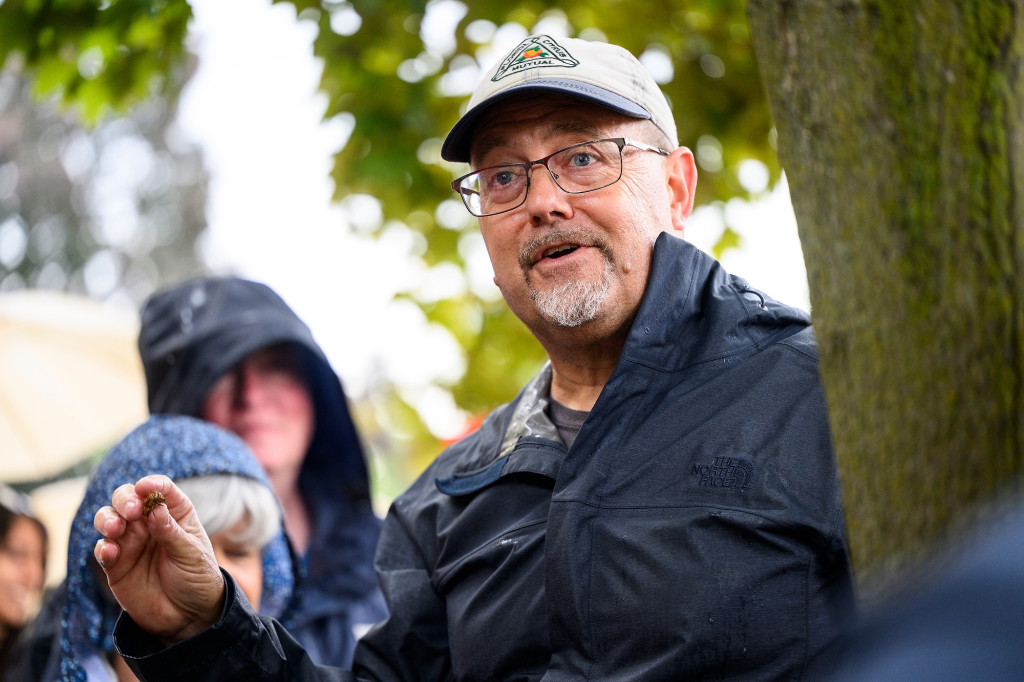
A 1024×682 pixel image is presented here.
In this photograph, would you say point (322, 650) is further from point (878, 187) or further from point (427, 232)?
point (878, 187)

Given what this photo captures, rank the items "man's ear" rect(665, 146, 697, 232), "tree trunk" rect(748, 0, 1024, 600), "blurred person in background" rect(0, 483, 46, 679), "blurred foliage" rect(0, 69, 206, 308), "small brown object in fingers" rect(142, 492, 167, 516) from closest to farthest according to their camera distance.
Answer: "tree trunk" rect(748, 0, 1024, 600) < "small brown object in fingers" rect(142, 492, 167, 516) < "man's ear" rect(665, 146, 697, 232) < "blurred person in background" rect(0, 483, 46, 679) < "blurred foliage" rect(0, 69, 206, 308)

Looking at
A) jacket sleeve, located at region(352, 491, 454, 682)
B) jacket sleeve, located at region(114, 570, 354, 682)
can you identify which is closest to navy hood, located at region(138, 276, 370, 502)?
jacket sleeve, located at region(352, 491, 454, 682)

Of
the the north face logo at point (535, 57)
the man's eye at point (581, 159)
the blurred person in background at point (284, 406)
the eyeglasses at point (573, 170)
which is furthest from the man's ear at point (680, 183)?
the blurred person in background at point (284, 406)

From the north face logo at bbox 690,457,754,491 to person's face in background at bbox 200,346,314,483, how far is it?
94.2 inches

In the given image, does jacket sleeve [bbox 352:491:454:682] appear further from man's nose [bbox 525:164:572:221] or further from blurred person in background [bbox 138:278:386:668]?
blurred person in background [bbox 138:278:386:668]

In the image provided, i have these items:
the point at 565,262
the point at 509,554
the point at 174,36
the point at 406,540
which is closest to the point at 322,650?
the point at 406,540

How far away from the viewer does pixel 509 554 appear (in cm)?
212

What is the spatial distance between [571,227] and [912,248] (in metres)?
1.24

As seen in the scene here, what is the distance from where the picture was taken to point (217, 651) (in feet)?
6.71

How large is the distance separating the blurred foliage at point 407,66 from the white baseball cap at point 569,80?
5.20 ft

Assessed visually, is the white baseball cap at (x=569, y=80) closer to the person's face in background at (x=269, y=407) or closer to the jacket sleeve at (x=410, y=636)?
the jacket sleeve at (x=410, y=636)

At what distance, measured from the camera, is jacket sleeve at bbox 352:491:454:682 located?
7.57ft

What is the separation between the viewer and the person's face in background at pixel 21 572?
146 inches

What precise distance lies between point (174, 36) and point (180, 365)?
1.22 m
